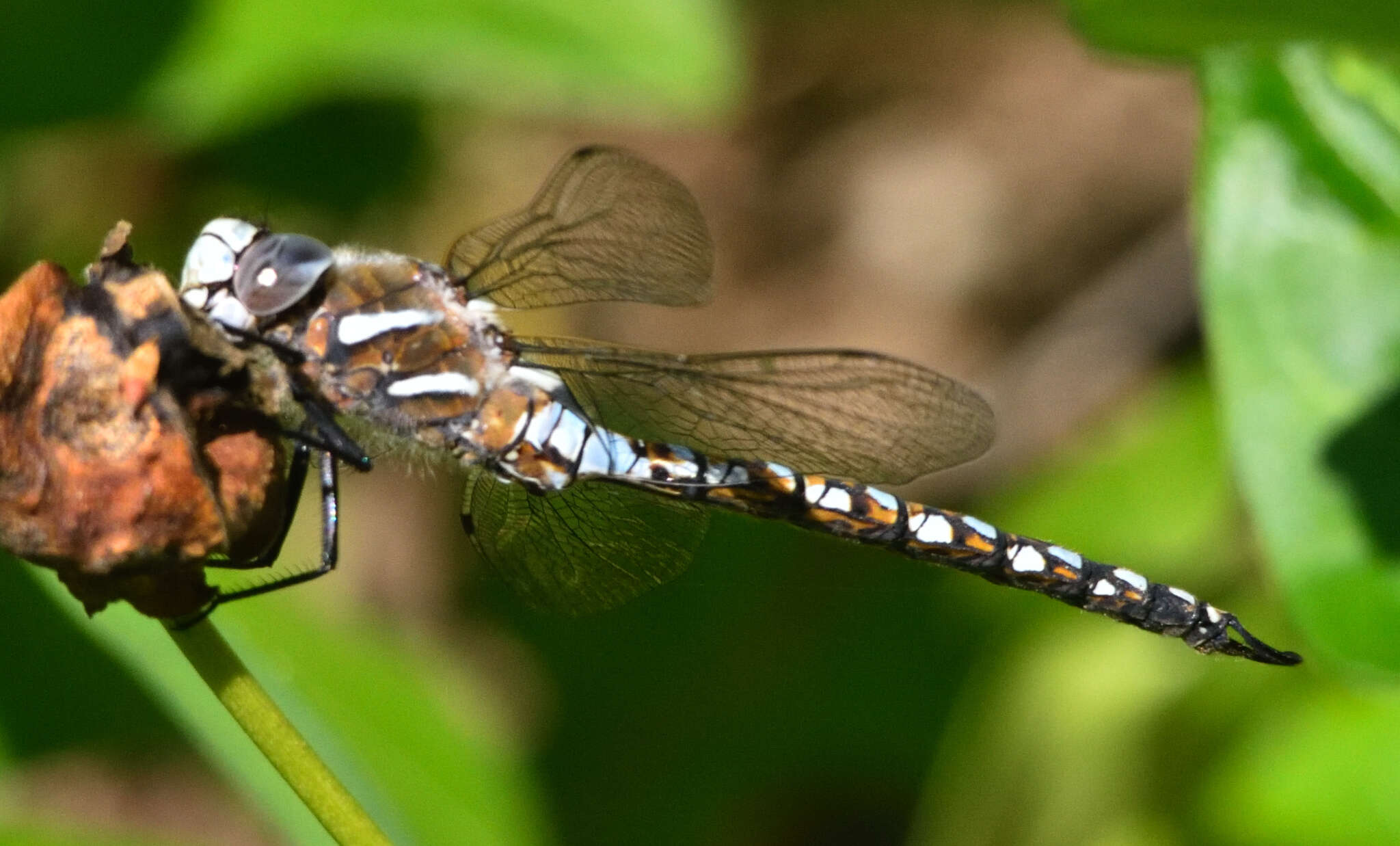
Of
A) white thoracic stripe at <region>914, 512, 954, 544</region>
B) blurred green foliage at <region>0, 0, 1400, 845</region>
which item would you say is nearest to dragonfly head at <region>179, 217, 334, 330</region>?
blurred green foliage at <region>0, 0, 1400, 845</region>

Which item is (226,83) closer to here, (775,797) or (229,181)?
(229,181)

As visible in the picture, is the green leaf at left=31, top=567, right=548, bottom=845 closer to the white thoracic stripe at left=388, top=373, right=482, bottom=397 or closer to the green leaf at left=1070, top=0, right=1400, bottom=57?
the white thoracic stripe at left=388, top=373, right=482, bottom=397

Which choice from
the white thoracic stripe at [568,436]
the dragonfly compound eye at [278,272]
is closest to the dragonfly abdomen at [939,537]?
the white thoracic stripe at [568,436]

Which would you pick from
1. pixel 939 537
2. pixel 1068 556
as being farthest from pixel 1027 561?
pixel 939 537

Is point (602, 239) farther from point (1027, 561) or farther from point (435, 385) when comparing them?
point (1027, 561)

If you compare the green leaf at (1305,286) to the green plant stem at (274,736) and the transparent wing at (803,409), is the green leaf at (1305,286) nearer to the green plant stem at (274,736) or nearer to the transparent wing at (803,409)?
the transparent wing at (803,409)
